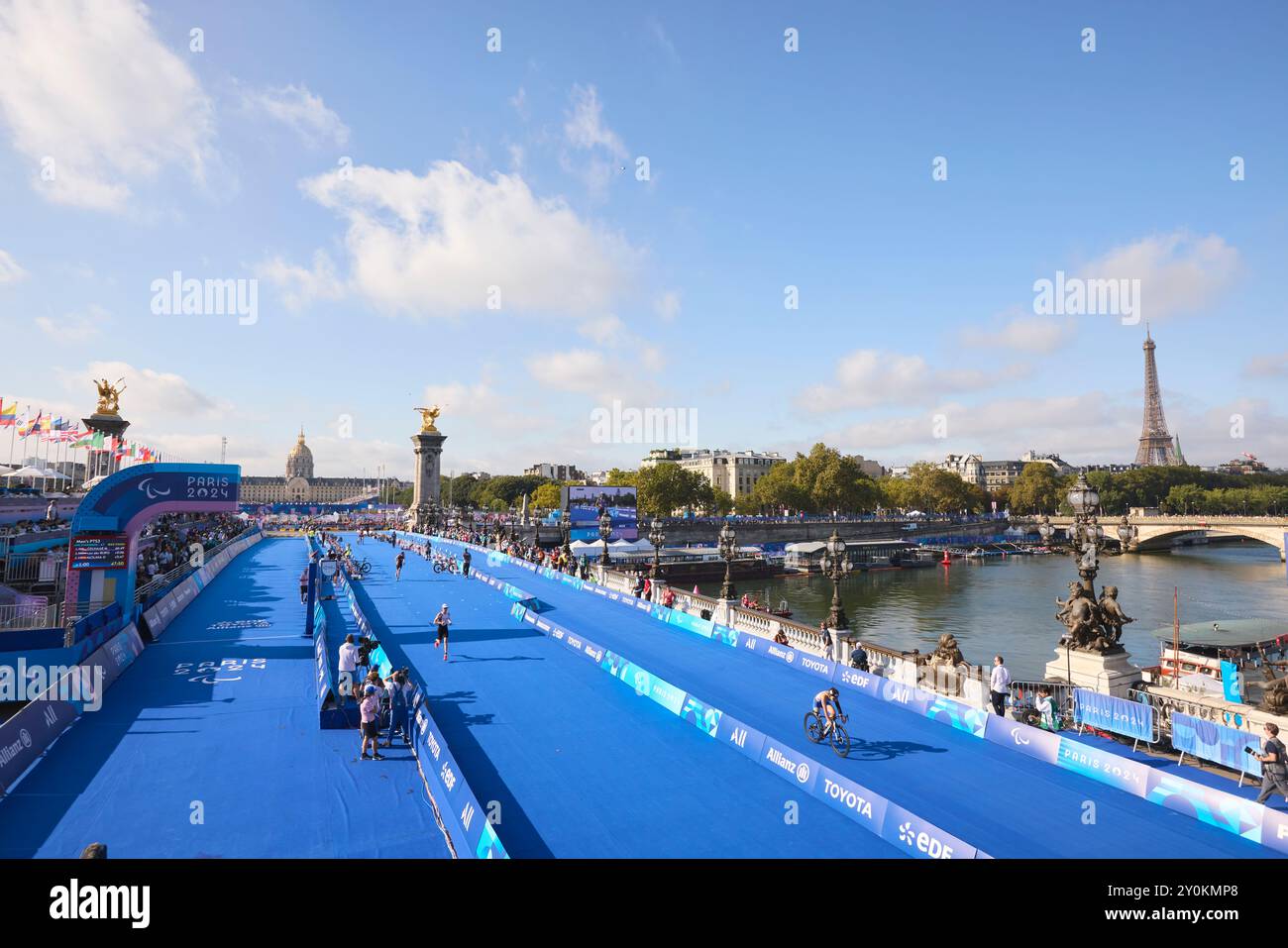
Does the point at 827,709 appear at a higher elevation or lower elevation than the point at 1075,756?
higher

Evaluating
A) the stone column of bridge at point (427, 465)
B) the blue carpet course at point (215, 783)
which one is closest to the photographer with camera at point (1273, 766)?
the blue carpet course at point (215, 783)

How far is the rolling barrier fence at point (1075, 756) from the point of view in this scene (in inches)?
354

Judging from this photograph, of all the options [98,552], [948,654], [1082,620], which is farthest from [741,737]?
[98,552]

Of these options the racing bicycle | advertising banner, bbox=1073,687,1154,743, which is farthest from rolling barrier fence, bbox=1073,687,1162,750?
the racing bicycle

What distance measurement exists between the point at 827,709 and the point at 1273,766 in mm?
6209

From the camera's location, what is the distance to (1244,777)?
11.0 meters

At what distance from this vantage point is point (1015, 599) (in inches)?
2202

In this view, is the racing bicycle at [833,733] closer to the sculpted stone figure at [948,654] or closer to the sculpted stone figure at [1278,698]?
the sculpted stone figure at [948,654]

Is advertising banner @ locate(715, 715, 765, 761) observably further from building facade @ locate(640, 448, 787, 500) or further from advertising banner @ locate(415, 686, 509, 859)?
building facade @ locate(640, 448, 787, 500)

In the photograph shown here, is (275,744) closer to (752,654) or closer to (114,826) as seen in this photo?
(114,826)

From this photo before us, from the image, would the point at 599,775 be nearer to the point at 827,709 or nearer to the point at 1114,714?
the point at 827,709

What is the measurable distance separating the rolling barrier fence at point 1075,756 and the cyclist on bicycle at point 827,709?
296 centimetres

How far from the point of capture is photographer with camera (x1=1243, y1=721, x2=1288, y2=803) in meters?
9.59
